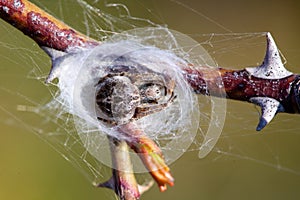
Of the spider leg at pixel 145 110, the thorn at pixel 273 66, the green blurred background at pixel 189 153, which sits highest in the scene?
the thorn at pixel 273 66

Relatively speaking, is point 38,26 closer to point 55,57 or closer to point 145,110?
point 55,57

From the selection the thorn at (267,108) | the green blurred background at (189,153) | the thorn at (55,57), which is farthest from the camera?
the green blurred background at (189,153)

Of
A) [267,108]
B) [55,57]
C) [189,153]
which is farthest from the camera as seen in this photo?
[189,153]

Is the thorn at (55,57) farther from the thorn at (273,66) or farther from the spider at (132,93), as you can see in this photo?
the thorn at (273,66)

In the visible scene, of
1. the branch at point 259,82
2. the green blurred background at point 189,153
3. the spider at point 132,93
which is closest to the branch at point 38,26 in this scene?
the spider at point 132,93

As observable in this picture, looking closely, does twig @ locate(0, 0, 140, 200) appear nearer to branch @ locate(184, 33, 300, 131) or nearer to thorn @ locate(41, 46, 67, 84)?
thorn @ locate(41, 46, 67, 84)

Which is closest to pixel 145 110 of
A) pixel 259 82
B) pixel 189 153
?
pixel 259 82
